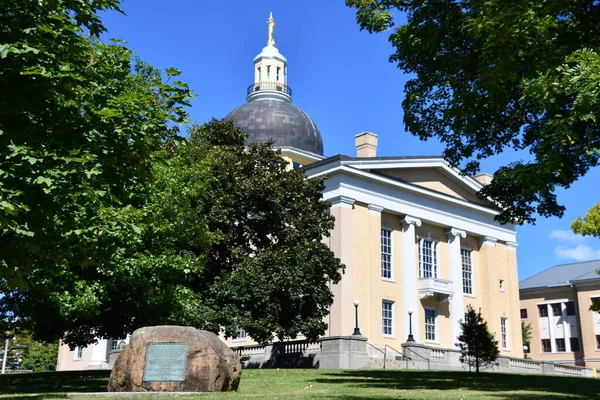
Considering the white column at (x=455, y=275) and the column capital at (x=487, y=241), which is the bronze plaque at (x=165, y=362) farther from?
the column capital at (x=487, y=241)

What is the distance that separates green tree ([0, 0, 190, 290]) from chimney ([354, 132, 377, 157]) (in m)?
36.2

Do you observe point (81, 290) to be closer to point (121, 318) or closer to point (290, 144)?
point (121, 318)

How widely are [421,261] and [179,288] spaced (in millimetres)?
26236

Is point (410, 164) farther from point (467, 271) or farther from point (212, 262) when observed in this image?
point (212, 262)

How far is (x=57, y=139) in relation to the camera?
429 inches

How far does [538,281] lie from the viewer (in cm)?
7194

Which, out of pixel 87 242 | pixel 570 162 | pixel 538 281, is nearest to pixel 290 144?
pixel 538 281

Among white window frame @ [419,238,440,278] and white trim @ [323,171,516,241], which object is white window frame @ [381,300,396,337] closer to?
white window frame @ [419,238,440,278]

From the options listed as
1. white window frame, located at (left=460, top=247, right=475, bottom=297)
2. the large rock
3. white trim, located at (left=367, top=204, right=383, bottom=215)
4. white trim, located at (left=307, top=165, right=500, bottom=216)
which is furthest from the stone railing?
the large rock

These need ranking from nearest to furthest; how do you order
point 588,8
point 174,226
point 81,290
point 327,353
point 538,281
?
1. point 588,8
2. point 81,290
3. point 174,226
4. point 327,353
5. point 538,281

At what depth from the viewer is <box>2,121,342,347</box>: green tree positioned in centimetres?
2209

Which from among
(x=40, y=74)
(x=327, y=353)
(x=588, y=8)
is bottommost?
(x=327, y=353)

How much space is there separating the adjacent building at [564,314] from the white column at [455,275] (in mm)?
22440

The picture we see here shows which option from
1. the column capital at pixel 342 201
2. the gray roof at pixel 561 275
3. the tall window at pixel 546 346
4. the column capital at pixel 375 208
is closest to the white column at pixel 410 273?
the column capital at pixel 375 208
